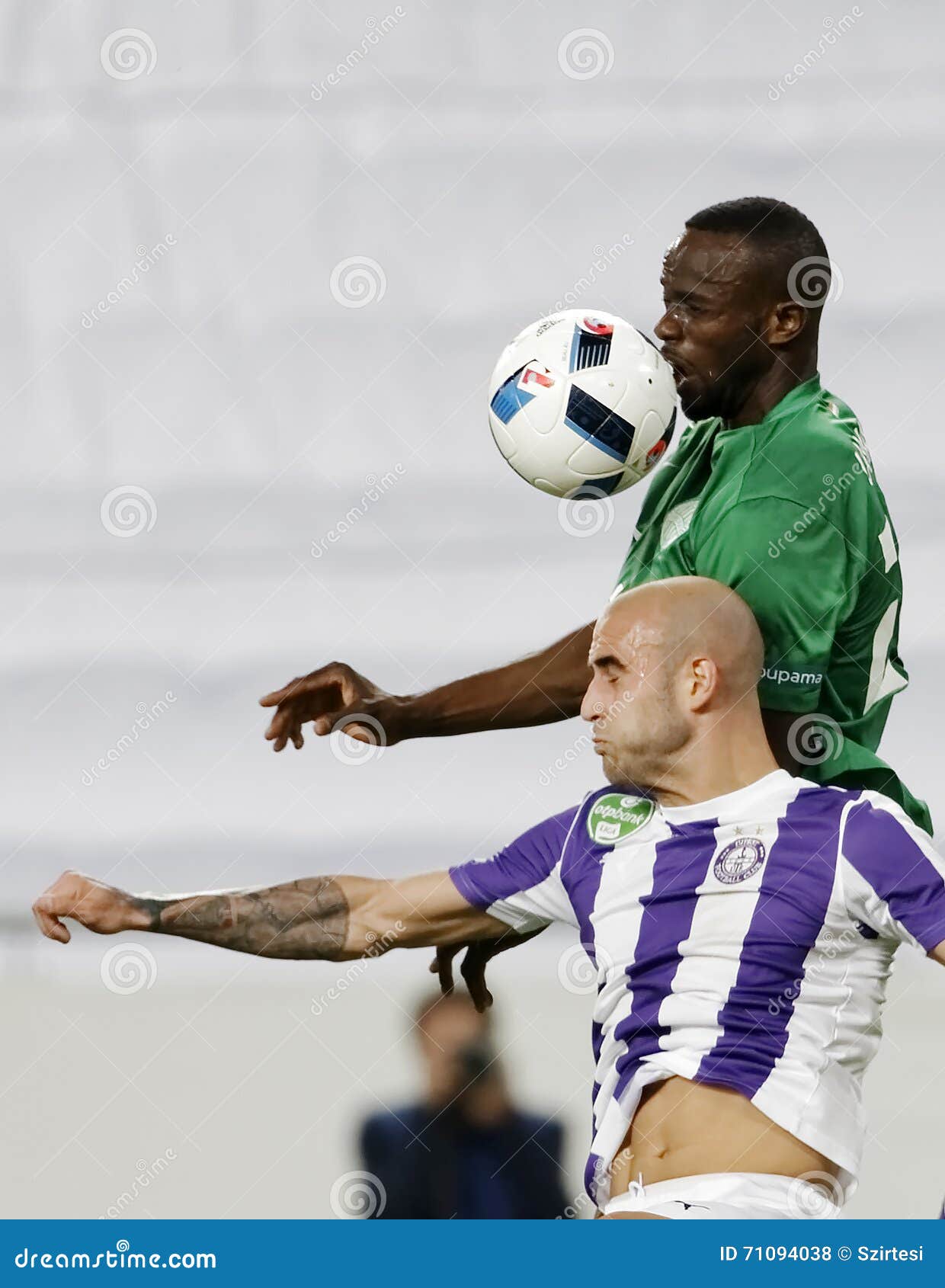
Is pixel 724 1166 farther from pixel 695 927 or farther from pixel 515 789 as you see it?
pixel 515 789

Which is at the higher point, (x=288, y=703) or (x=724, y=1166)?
(x=288, y=703)

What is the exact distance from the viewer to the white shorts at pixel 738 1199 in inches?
78.8

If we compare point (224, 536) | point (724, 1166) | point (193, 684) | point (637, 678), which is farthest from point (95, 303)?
point (724, 1166)

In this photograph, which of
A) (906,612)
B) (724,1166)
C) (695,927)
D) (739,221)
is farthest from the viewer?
(906,612)

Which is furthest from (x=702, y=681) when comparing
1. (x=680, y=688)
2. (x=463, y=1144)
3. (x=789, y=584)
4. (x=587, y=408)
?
(x=463, y=1144)

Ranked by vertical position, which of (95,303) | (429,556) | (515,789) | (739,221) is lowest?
(515,789)

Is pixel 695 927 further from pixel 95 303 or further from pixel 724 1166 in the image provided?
pixel 95 303

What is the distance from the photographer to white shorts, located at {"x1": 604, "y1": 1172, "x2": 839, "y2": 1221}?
2002 millimetres

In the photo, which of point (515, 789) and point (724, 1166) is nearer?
point (724, 1166)

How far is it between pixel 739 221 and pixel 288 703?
917 millimetres

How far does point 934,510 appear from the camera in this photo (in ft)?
16.7

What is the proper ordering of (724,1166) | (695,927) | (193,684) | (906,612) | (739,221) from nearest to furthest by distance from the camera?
1. (724,1166)
2. (695,927)
3. (739,221)
4. (906,612)
5. (193,684)

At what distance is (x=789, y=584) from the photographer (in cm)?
225

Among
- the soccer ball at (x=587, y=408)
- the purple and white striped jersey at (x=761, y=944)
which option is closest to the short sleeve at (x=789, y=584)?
the purple and white striped jersey at (x=761, y=944)
